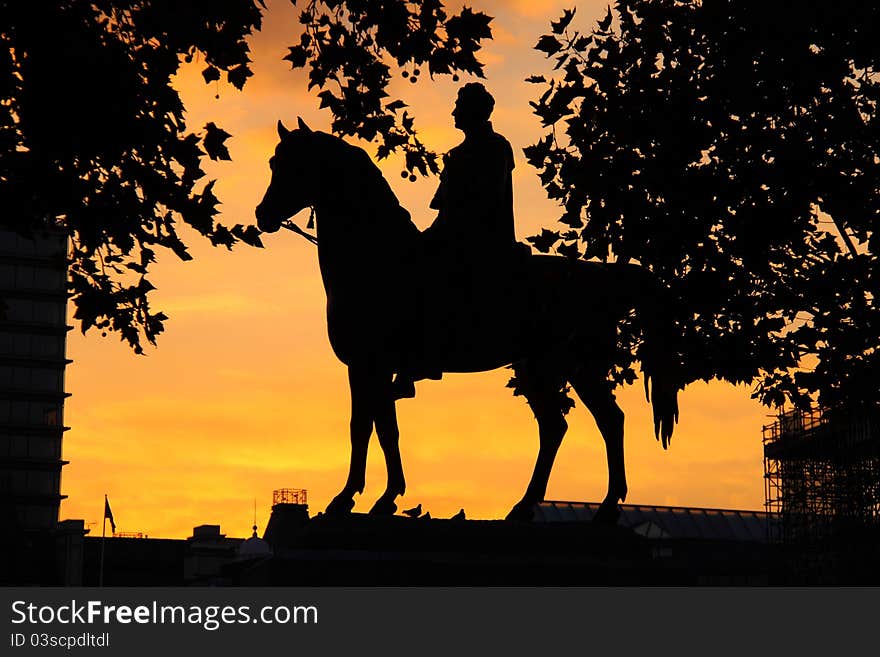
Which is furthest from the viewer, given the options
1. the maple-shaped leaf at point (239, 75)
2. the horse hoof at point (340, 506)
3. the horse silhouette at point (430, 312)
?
the maple-shaped leaf at point (239, 75)

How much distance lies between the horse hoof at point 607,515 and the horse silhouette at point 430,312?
0.6 inches

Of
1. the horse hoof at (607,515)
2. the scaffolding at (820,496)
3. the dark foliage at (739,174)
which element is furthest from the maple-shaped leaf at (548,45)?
the scaffolding at (820,496)

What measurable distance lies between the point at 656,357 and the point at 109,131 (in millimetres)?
5785

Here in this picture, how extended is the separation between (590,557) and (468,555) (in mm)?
1229

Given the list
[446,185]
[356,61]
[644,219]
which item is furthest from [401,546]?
[644,219]

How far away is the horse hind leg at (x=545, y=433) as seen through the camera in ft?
47.4

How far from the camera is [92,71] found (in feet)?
43.6

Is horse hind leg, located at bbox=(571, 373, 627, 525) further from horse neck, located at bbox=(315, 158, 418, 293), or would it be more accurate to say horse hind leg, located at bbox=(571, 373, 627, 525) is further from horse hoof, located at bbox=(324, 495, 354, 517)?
horse hoof, located at bbox=(324, 495, 354, 517)

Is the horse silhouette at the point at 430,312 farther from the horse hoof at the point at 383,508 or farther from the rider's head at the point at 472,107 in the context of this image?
the rider's head at the point at 472,107

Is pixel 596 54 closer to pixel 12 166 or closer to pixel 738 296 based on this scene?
pixel 738 296

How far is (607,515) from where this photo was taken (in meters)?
14.4

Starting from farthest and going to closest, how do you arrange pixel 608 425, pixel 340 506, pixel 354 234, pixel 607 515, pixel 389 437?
pixel 608 425
pixel 607 515
pixel 389 437
pixel 354 234
pixel 340 506

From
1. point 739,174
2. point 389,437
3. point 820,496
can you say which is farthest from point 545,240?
point 820,496

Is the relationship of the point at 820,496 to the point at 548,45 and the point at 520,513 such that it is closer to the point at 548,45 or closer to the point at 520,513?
the point at 548,45
